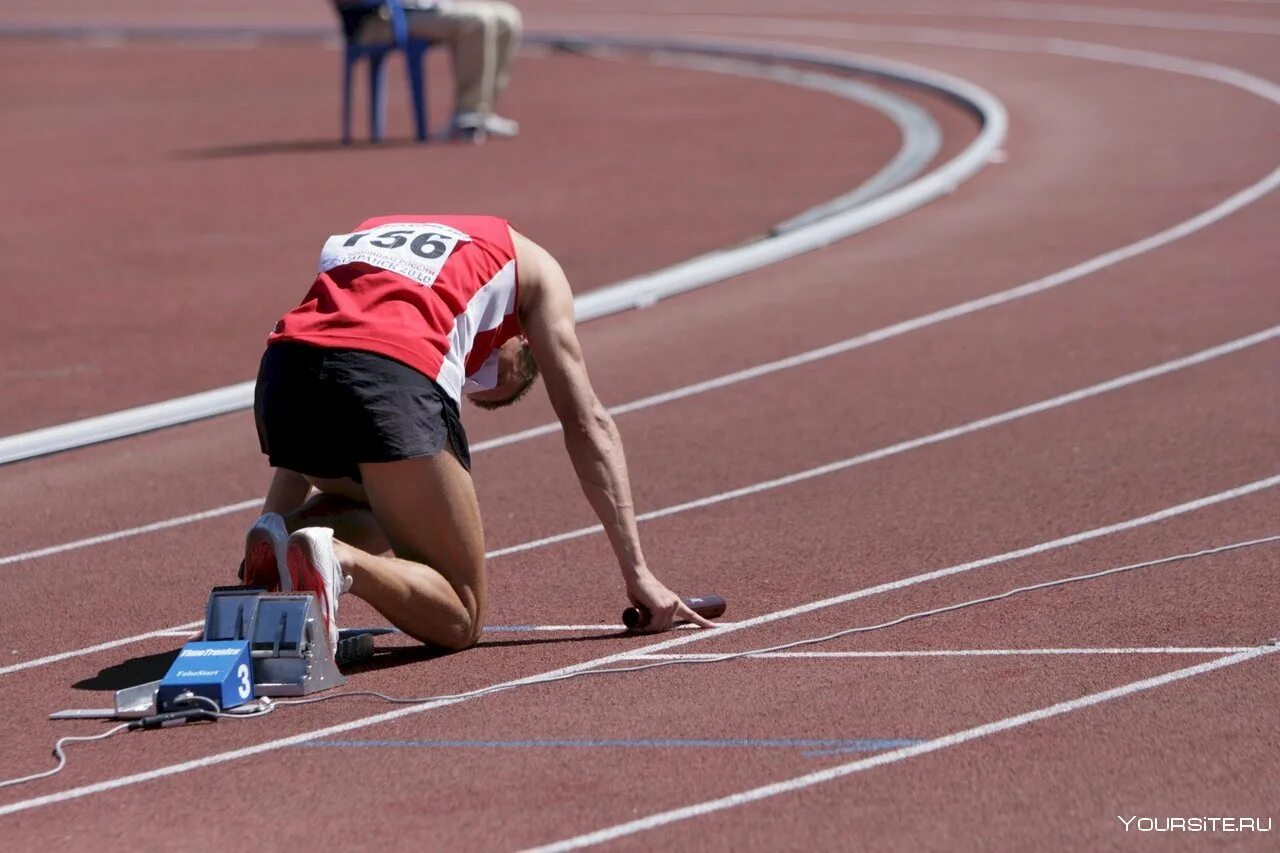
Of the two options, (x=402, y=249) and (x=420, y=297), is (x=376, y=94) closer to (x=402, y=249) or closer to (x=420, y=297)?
(x=402, y=249)

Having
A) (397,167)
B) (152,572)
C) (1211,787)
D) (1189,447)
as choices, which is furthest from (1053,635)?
(397,167)

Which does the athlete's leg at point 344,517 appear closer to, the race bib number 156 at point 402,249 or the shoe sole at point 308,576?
the shoe sole at point 308,576

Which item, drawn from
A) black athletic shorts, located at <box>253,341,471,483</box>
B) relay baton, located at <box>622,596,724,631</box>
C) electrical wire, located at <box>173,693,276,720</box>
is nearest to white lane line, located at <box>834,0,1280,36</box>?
relay baton, located at <box>622,596,724,631</box>

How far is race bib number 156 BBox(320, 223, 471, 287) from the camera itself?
5.36 m

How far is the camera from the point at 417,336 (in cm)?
523

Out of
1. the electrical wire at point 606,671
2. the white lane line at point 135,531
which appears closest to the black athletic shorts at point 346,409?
the electrical wire at point 606,671

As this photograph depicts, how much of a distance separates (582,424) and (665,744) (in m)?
1.15

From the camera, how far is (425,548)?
5379 millimetres

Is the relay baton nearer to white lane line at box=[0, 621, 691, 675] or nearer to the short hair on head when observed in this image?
white lane line at box=[0, 621, 691, 675]

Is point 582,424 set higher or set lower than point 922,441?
higher

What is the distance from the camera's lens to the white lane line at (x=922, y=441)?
274 inches

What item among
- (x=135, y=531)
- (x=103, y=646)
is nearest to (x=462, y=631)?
(x=103, y=646)

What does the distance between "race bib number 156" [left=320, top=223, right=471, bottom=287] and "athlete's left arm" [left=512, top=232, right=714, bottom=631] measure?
228 millimetres

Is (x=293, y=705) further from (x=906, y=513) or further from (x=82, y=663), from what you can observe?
(x=906, y=513)
